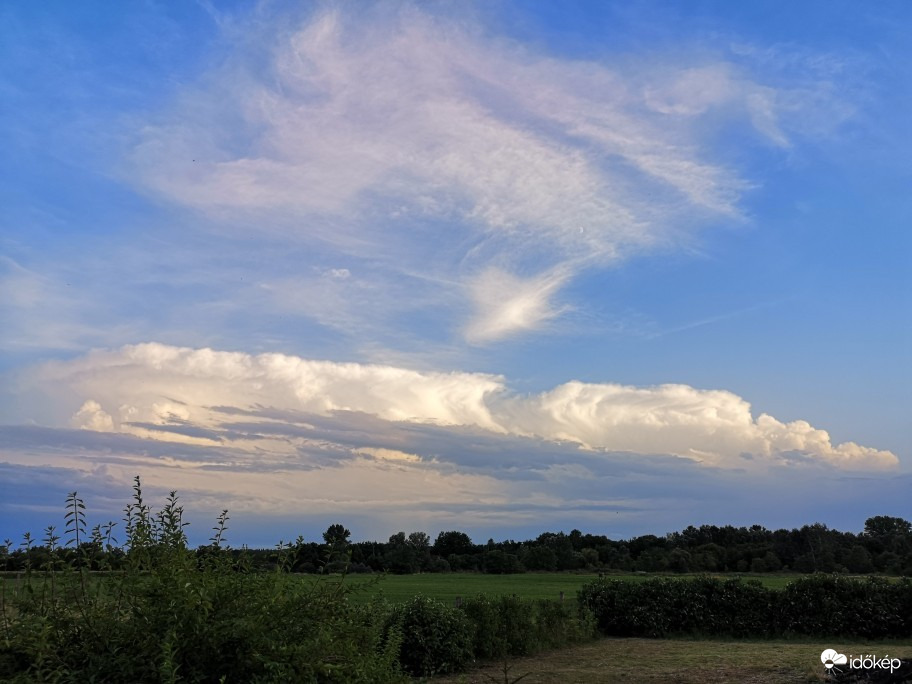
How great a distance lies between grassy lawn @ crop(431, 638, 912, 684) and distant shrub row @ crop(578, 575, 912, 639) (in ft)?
3.58

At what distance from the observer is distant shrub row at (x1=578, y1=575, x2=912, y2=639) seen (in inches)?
1119

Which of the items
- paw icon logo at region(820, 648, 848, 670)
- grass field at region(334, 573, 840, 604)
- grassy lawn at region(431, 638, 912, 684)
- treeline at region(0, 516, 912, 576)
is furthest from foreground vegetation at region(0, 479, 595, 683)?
treeline at region(0, 516, 912, 576)

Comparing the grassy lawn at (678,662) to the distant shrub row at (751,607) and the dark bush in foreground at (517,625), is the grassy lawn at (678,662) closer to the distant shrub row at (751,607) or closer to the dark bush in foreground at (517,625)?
the dark bush in foreground at (517,625)

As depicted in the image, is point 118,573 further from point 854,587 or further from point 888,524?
point 888,524

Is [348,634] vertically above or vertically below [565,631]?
above

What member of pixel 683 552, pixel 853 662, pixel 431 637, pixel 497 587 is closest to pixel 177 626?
pixel 853 662

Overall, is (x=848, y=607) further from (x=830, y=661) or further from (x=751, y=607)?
(x=830, y=661)

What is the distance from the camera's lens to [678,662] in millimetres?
21344

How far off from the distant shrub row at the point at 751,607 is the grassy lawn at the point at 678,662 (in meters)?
1.09

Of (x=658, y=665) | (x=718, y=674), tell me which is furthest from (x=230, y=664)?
(x=658, y=665)

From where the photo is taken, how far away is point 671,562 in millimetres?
73500

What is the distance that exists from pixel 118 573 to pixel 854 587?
102 feet

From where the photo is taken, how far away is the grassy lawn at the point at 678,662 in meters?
18.0

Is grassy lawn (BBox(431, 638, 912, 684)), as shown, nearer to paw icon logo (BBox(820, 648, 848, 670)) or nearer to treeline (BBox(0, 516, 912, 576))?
paw icon logo (BBox(820, 648, 848, 670))
